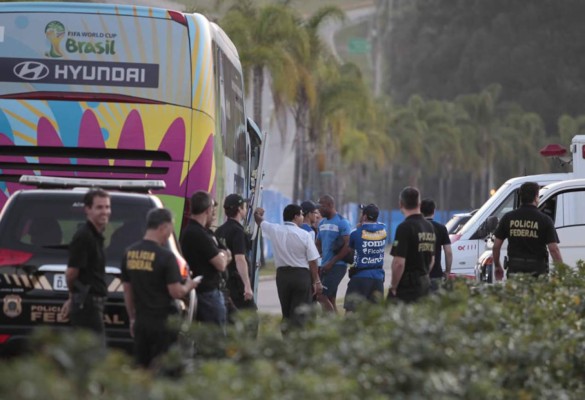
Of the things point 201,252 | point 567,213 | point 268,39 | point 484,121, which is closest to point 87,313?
point 201,252

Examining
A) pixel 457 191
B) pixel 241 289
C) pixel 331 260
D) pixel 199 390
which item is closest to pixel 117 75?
pixel 241 289

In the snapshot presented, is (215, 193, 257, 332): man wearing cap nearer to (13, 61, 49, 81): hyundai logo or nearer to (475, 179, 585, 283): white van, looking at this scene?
(13, 61, 49, 81): hyundai logo

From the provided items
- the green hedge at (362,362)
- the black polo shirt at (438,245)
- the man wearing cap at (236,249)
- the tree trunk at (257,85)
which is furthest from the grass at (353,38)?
the green hedge at (362,362)

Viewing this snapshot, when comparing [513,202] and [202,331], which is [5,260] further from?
[513,202]

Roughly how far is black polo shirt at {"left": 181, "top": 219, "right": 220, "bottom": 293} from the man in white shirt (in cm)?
366

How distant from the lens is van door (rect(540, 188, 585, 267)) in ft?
60.2

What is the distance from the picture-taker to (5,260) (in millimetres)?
11211

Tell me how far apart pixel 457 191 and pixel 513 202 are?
340ft

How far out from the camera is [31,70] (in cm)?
1480

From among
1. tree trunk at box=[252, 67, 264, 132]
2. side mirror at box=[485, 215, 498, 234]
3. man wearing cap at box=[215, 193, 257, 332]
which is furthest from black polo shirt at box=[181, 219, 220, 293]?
tree trunk at box=[252, 67, 264, 132]

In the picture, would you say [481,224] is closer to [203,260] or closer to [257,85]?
[203,260]

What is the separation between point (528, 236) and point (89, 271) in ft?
19.0

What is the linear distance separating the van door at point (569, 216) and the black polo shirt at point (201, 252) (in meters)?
7.71

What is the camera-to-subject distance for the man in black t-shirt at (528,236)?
14492 mm
